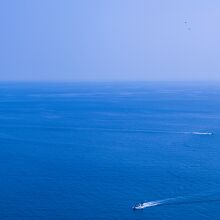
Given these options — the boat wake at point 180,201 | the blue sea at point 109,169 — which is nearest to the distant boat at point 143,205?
the boat wake at point 180,201

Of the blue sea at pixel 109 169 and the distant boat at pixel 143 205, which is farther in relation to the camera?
the blue sea at pixel 109 169

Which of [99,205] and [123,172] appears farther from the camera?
[123,172]

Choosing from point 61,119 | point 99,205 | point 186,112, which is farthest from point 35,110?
point 99,205

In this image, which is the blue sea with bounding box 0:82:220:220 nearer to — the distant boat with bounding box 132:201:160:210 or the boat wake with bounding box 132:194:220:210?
the boat wake with bounding box 132:194:220:210

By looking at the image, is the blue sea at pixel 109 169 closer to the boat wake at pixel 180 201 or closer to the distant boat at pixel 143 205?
the boat wake at pixel 180 201

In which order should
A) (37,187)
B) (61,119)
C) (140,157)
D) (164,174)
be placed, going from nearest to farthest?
1. (37,187)
2. (164,174)
3. (140,157)
4. (61,119)

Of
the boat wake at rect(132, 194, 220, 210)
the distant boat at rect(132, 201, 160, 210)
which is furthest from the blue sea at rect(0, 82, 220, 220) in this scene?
the distant boat at rect(132, 201, 160, 210)

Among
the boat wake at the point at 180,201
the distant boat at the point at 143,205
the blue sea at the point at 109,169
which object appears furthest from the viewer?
the boat wake at the point at 180,201

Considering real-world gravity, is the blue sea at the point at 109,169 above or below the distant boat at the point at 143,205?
above

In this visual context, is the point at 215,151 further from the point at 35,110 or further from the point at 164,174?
the point at 35,110
